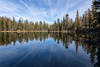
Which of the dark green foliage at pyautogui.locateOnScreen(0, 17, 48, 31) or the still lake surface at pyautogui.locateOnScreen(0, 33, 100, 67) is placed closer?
the still lake surface at pyautogui.locateOnScreen(0, 33, 100, 67)

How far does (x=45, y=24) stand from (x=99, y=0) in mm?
111435

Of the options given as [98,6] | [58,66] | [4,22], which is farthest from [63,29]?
[58,66]

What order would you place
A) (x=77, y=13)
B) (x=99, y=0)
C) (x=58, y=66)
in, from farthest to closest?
1. (x=77, y=13)
2. (x=99, y=0)
3. (x=58, y=66)

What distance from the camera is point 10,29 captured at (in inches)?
3664

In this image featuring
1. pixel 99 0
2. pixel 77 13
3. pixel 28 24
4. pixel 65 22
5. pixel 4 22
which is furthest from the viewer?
pixel 28 24

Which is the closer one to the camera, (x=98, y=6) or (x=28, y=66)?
(x=28, y=66)

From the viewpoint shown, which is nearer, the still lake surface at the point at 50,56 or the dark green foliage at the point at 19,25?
the still lake surface at the point at 50,56

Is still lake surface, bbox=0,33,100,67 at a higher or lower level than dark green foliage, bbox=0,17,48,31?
lower

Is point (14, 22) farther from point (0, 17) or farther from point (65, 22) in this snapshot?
point (65, 22)

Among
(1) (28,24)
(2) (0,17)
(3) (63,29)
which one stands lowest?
(3) (63,29)

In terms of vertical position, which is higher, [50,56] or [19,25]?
[19,25]

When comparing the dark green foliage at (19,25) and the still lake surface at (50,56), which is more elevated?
the dark green foliage at (19,25)

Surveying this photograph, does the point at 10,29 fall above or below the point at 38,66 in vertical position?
above

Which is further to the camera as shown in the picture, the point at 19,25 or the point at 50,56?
the point at 19,25
